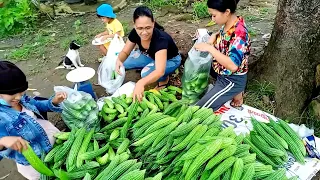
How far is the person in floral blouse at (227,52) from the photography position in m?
3.40

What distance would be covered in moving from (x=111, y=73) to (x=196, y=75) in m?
1.30

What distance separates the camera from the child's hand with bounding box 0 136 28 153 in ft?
8.90

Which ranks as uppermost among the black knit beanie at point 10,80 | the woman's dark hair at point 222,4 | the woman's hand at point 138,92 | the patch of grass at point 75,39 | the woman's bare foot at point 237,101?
the woman's dark hair at point 222,4

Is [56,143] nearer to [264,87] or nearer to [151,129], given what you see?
[151,129]

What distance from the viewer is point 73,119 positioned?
3404mm

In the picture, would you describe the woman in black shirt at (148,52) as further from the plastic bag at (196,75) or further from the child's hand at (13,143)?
the child's hand at (13,143)

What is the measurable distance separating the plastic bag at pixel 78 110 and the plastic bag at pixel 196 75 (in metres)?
1.12

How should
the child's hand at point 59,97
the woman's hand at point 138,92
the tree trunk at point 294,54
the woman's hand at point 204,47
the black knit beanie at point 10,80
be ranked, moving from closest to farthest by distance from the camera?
the black knit beanie at point 10,80, the child's hand at point 59,97, the woman's hand at point 204,47, the woman's hand at point 138,92, the tree trunk at point 294,54

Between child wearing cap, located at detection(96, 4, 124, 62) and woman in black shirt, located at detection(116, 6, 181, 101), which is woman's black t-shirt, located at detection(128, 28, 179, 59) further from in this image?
child wearing cap, located at detection(96, 4, 124, 62)

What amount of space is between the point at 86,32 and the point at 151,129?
478 centimetres

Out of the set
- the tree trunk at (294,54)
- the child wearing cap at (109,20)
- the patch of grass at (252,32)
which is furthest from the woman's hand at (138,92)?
the patch of grass at (252,32)

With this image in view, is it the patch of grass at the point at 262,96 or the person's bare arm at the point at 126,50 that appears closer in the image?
the patch of grass at the point at 262,96

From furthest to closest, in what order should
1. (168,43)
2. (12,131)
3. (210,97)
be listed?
(168,43) < (210,97) < (12,131)

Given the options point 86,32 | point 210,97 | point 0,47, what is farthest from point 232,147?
point 0,47
